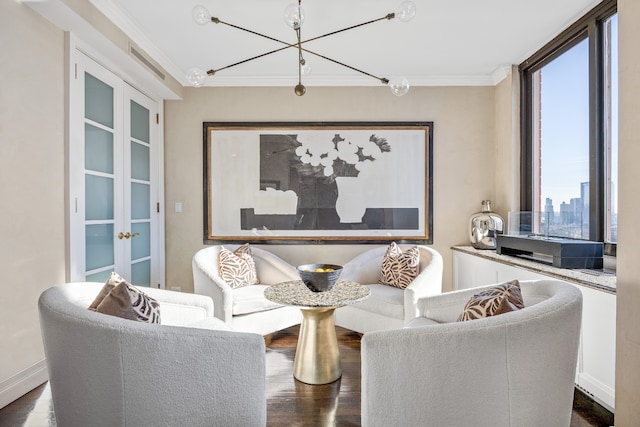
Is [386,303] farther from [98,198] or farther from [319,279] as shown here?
[98,198]

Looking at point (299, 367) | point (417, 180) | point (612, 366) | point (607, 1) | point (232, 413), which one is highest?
point (607, 1)

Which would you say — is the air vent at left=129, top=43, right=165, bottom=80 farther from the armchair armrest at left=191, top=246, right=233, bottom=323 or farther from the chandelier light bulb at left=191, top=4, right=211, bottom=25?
the armchair armrest at left=191, top=246, right=233, bottom=323

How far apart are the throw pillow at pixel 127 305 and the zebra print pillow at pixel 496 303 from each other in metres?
1.43

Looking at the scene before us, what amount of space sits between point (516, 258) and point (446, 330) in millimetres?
1879

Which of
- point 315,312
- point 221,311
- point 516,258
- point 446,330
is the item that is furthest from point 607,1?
point 221,311

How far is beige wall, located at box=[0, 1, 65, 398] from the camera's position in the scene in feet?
6.24

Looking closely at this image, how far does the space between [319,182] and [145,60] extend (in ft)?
6.26

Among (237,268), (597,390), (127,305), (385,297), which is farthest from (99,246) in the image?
(597,390)

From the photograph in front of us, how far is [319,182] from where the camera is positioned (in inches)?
141

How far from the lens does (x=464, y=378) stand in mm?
1159

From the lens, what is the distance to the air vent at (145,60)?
2.68 m

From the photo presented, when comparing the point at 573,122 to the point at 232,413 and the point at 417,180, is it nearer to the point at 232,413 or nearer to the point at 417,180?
the point at 417,180

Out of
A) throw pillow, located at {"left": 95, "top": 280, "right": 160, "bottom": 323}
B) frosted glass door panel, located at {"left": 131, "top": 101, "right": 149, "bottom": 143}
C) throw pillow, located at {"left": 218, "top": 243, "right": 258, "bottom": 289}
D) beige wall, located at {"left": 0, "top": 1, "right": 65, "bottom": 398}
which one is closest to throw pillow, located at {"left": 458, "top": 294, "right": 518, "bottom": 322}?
throw pillow, located at {"left": 95, "top": 280, "right": 160, "bottom": 323}

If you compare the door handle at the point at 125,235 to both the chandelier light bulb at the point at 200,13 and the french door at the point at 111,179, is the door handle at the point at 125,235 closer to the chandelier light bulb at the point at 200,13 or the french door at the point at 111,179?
the french door at the point at 111,179
